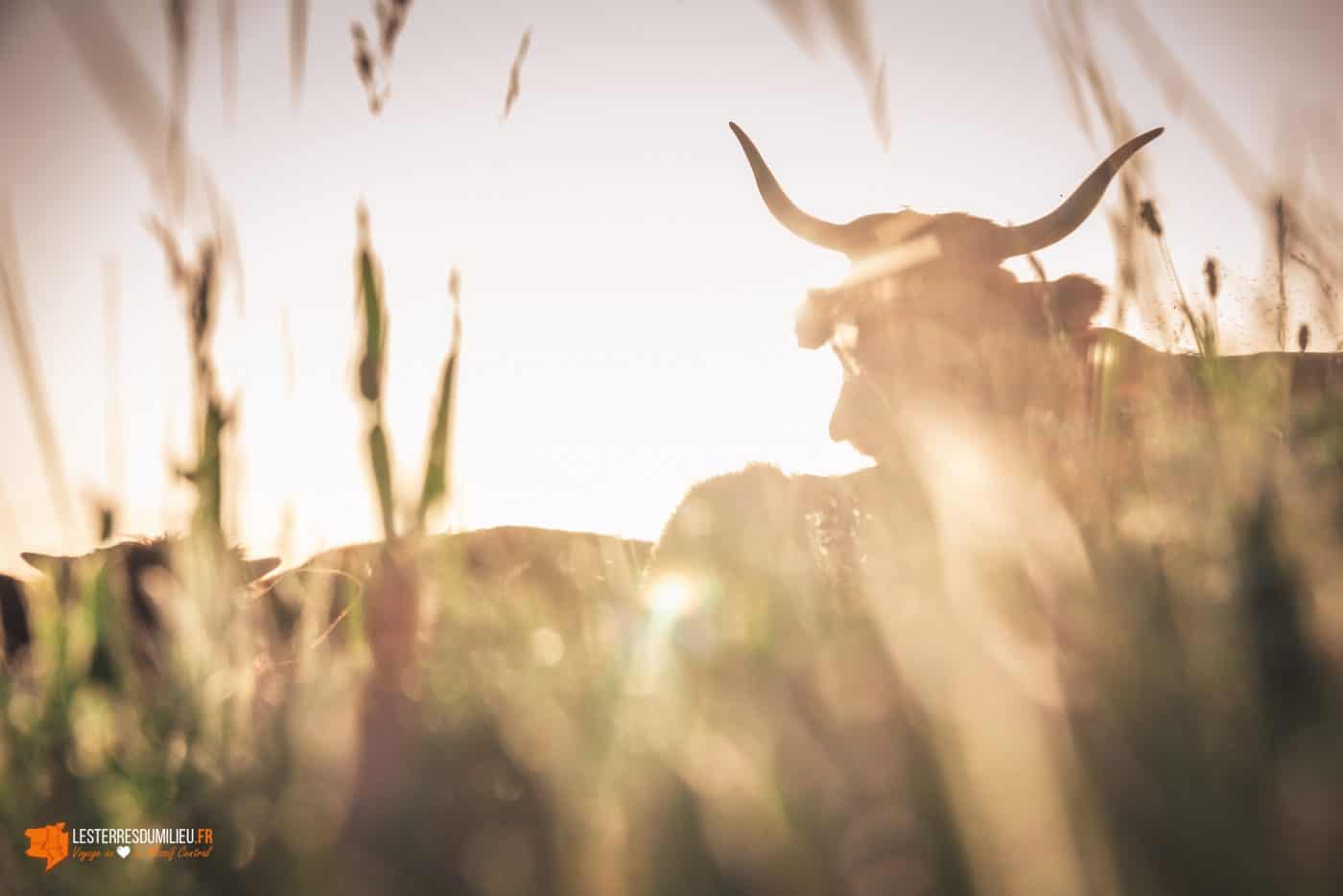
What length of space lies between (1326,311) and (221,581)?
2379 mm

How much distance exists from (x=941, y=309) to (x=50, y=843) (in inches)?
227

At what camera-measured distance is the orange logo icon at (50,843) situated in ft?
3.34

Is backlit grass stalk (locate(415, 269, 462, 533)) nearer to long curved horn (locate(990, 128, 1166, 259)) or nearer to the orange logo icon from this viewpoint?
the orange logo icon

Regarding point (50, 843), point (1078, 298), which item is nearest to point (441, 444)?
point (50, 843)

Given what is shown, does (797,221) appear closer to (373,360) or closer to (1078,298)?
(1078,298)

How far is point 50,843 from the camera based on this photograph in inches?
41.4

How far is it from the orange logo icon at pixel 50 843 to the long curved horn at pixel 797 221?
6668mm

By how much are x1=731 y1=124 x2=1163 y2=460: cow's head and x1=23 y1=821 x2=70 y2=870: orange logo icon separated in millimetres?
3694

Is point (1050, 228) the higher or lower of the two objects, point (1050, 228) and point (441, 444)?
the higher

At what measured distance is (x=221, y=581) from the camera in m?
1.07

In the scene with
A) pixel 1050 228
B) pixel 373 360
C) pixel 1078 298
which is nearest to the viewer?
pixel 373 360

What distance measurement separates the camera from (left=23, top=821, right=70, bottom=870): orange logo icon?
102 centimetres

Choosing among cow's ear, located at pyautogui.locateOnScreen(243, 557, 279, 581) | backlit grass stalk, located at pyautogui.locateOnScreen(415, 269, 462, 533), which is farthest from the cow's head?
backlit grass stalk, located at pyautogui.locateOnScreen(415, 269, 462, 533)

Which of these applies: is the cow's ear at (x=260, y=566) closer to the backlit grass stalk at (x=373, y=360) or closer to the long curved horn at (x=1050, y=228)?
the backlit grass stalk at (x=373, y=360)
